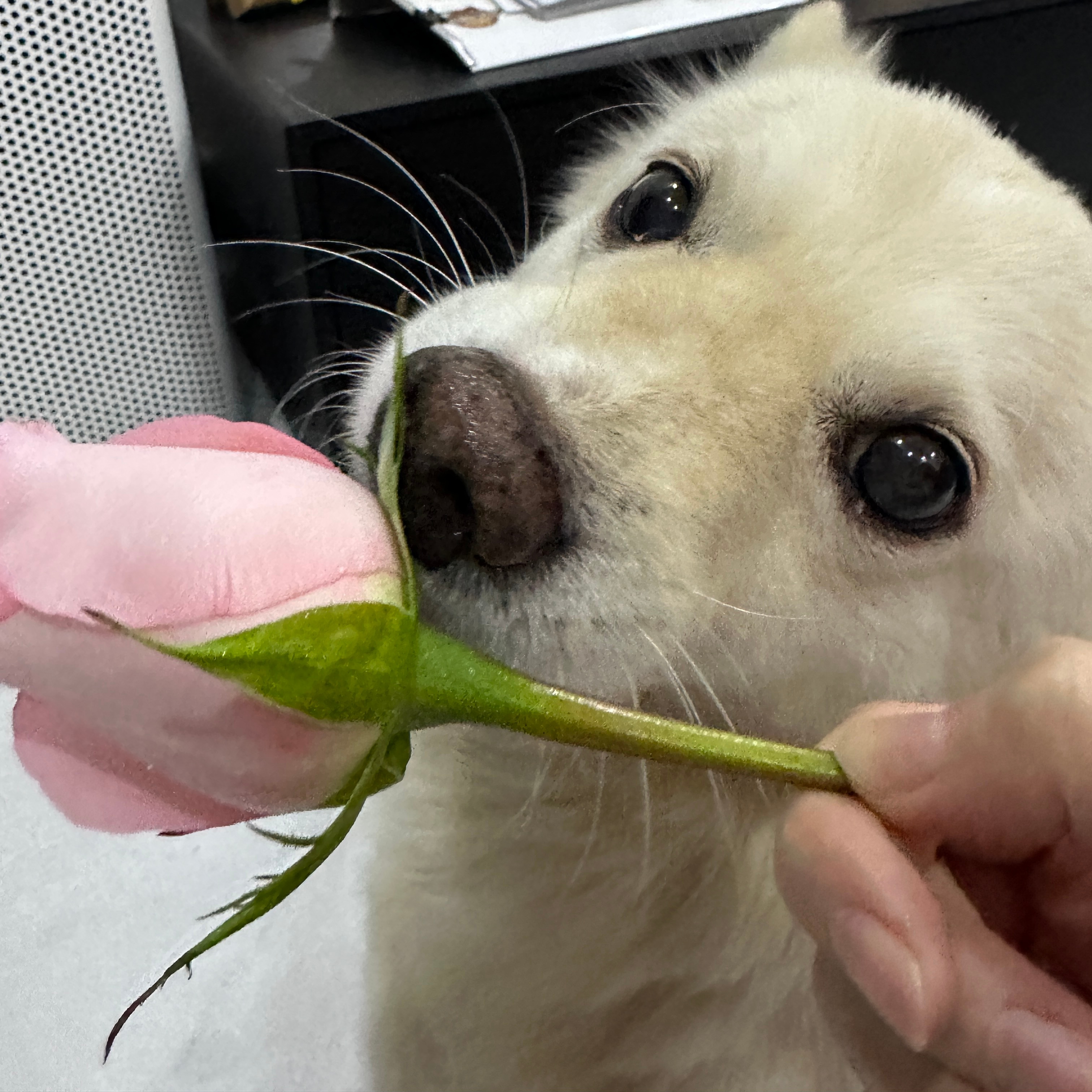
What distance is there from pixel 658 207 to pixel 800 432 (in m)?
0.29

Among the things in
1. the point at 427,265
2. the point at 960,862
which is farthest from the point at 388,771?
the point at 427,265

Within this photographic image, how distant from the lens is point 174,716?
1.10 feet

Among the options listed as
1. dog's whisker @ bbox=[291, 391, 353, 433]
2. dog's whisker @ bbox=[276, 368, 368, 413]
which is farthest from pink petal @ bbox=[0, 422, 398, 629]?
dog's whisker @ bbox=[291, 391, 353, 433]

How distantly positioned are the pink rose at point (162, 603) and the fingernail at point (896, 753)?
205 mm

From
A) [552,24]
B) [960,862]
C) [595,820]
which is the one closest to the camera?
[960,862]

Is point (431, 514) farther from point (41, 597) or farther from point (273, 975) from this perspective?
point (273, 975)

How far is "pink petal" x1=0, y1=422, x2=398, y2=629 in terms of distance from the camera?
0.33 meters

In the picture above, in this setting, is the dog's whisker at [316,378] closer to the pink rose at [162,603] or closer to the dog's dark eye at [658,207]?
the dog's dark eye at [658,207]

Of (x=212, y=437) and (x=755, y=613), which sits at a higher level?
(x=212, y=437)

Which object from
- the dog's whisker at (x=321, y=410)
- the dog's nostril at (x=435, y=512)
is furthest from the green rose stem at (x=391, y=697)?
the dog's whisker at (x=321, y=410)

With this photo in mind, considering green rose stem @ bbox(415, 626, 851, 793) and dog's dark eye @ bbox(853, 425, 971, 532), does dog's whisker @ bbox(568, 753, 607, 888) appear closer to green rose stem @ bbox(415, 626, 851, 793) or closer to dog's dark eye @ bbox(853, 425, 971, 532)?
dog's dark eye @ bbox(853, 425, 971, 532)

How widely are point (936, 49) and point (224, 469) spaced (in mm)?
1581

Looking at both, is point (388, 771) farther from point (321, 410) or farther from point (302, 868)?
point (321, 410)

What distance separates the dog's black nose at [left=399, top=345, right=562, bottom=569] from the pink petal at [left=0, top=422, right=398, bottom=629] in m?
0.15
